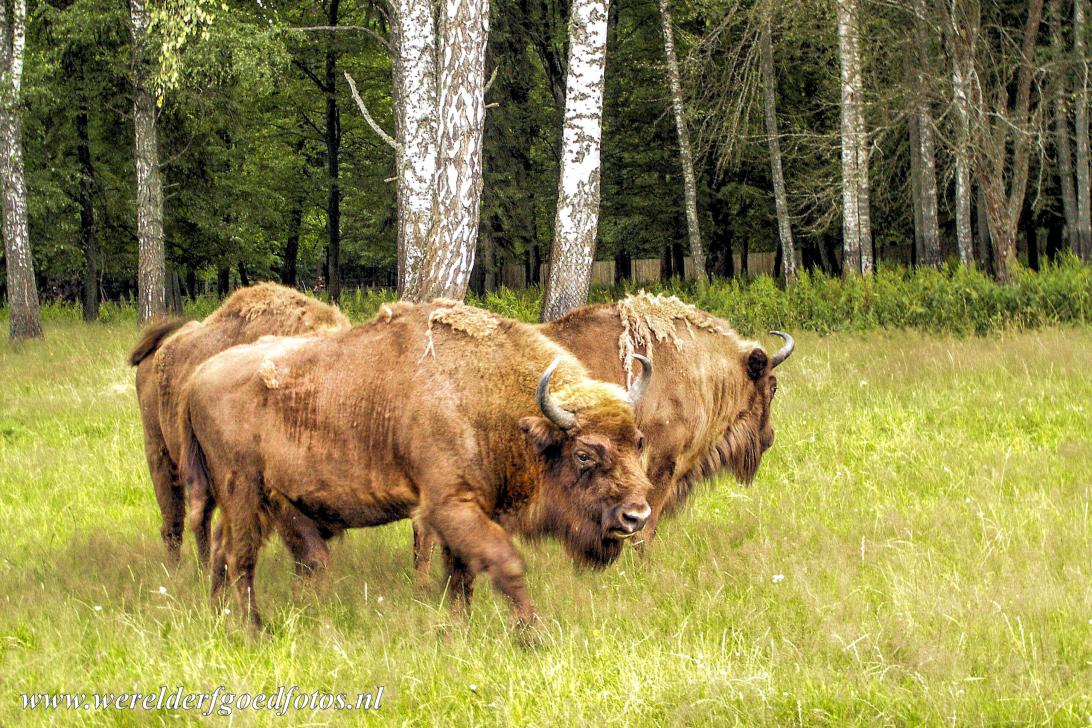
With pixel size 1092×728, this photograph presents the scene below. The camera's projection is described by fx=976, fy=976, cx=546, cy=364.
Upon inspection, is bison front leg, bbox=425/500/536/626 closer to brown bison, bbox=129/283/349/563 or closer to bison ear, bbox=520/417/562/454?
bison ear, bbox=520/417/562/454

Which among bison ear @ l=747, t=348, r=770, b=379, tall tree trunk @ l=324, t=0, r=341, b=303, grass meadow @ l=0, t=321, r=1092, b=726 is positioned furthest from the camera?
tall tree trunk @ l=324, t=0, r=341, b=303

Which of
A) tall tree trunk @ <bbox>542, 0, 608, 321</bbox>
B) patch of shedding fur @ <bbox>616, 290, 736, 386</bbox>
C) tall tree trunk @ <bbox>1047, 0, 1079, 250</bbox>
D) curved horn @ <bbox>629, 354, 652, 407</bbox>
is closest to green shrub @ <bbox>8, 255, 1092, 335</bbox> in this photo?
tall tree trunk @ <bbox>542, 0, 608, 321</bbox>

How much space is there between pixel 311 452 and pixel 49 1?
22.7 metres

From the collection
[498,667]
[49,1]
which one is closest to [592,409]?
[498,667]

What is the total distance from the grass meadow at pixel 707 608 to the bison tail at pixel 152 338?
135cm

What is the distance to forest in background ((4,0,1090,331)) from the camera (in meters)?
20.0

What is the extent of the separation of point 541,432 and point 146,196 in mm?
16104

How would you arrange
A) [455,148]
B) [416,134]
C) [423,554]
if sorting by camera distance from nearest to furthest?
[423,554] → [455,148] → [416,134]

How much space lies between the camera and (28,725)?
405cm

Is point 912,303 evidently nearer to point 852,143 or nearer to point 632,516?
point 852,143

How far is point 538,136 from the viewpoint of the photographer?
2852 cm

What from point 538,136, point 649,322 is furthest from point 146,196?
point 649,322

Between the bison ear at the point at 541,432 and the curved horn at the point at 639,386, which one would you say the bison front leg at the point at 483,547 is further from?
the curved horn at the point at 639,386

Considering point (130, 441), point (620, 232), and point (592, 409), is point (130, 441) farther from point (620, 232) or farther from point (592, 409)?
point (620, 232)
